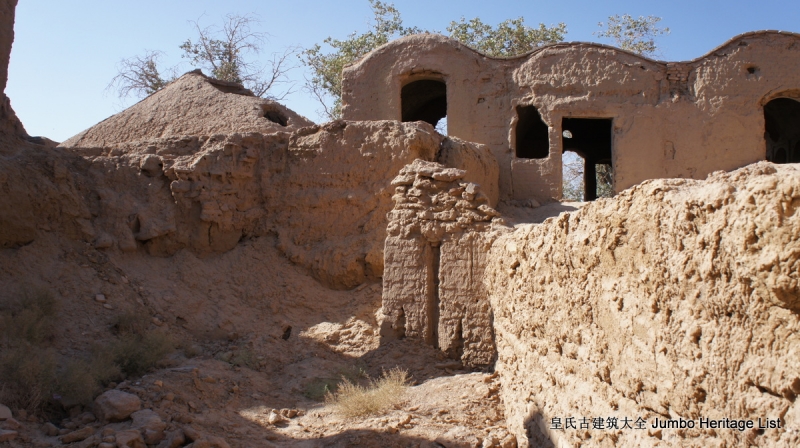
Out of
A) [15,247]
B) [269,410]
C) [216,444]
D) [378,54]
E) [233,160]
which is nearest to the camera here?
[216,444]

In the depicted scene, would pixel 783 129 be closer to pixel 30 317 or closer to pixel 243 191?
pixel 243 191

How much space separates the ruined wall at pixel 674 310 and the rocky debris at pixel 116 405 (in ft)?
10.4

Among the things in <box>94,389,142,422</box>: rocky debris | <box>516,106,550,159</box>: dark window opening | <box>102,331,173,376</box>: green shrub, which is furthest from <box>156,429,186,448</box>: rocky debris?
<box>516,106,550,159</box>: dark window opening

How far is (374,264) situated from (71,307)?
354cm

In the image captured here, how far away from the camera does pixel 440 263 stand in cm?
705

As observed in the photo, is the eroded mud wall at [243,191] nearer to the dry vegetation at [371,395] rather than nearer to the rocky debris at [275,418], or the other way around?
the dry vegetation at [371,395]

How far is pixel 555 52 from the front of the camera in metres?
11.6

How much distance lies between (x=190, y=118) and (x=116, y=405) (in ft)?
22.5

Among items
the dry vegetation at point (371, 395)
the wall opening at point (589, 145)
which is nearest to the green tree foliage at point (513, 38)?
the wall opening at point (589, 145)

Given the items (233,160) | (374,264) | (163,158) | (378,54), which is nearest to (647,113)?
(378,54)

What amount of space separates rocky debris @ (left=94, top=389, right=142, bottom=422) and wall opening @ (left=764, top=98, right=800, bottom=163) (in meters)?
13.6

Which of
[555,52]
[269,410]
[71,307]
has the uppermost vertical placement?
[555,52]

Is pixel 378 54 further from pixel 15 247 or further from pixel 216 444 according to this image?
pixel 216 444

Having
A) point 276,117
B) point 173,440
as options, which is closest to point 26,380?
point 173,440
